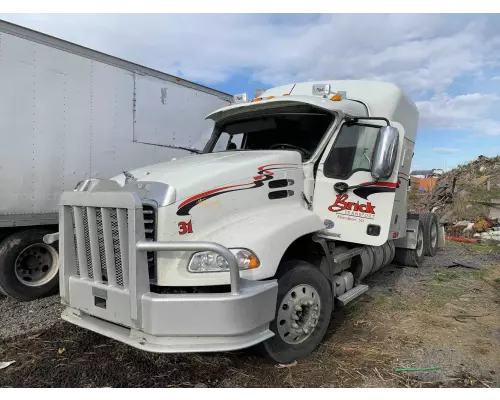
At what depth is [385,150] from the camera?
4109 mm

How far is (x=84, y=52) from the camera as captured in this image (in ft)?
18.9

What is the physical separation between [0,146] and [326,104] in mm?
4017

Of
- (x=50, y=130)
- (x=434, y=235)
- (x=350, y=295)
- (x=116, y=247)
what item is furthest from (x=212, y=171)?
(x=434, y=235)

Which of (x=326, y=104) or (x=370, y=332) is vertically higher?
(x=326, y=104)

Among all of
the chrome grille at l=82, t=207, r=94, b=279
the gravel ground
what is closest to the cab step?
the chrome grille at l=82, t=207, r=94, b=279

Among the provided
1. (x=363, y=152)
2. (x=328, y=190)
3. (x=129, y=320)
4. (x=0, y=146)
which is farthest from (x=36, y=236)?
(x=363, y=152)

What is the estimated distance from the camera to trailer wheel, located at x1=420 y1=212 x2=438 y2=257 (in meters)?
8.89

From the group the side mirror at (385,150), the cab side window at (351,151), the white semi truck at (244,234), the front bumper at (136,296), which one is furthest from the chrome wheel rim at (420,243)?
the front bumper at (136,296)

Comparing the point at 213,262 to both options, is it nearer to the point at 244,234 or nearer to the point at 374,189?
the point at 244,234

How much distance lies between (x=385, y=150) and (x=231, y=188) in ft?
5.52

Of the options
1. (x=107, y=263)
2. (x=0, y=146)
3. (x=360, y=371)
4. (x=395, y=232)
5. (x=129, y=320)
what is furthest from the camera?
(x=395, y=232)

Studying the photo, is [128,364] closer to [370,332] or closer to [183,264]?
[183,264]

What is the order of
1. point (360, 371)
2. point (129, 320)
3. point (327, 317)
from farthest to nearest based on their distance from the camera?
point (327, 317), point (360, 371), point (129, 320)

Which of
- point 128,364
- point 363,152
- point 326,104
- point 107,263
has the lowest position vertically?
point 128,364
